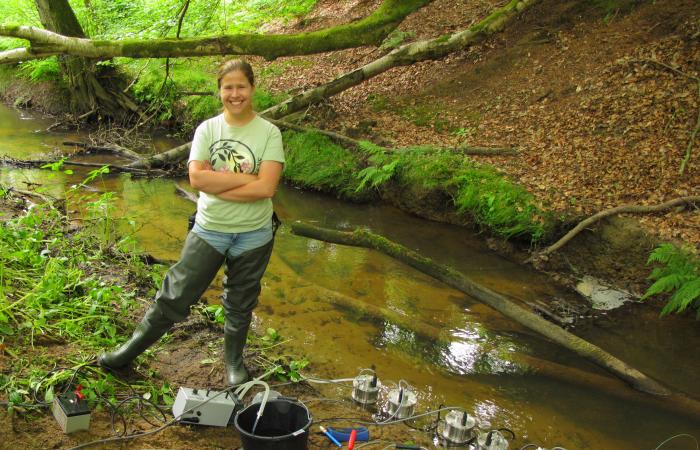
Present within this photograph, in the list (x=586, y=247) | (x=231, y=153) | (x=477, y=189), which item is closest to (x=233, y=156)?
(x=231, y=153)

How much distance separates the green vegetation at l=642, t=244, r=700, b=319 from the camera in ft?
17.2

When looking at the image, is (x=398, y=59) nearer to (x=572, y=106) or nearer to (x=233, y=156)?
(x=572, y=106)

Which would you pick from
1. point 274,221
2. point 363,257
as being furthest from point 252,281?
point 363,257

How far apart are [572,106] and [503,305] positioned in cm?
464

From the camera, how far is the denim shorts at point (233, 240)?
10.8 feet

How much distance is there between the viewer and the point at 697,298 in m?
5.52

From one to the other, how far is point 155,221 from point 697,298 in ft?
21.8

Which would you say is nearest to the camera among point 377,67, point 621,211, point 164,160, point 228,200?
point 228,200

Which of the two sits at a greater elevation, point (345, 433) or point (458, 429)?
point (345, 433)

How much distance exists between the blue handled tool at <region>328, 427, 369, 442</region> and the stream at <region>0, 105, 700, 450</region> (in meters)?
0.69

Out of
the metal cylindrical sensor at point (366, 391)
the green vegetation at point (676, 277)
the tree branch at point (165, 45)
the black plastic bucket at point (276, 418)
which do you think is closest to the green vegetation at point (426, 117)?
the tree branch at point (165, 45)

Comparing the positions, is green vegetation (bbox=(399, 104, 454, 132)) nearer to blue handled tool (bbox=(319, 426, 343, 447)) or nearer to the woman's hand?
the woman's hand

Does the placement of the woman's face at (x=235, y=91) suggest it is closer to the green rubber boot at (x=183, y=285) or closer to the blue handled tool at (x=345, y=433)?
the green rubber boot at (x=183, y=285)

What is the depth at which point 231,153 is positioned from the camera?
324 cm
